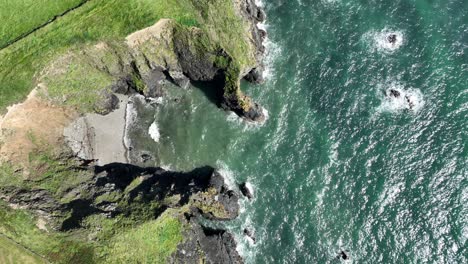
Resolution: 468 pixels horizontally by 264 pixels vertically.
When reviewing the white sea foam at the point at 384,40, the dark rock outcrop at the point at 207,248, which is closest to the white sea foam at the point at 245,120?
the dark rock outcrop at the point at 207,248

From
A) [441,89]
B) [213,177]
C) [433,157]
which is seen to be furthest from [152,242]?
[441,89]

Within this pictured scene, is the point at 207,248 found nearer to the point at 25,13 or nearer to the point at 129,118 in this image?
the point at 129,118

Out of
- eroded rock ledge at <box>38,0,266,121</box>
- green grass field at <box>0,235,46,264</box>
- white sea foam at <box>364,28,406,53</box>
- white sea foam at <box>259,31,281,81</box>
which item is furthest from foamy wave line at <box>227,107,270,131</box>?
green grass field at <box>0,235,46,264</box>

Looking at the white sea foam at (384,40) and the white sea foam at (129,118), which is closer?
the white sea foam at (129,118)

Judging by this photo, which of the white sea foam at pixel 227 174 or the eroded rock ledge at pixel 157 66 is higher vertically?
the eroded rock ledge at pixel 157 66

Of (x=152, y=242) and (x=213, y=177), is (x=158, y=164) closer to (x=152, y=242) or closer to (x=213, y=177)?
(x=213, y=177)

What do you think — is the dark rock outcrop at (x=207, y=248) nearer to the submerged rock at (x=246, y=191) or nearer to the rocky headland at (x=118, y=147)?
the rocky headland at (x=118, y=147)

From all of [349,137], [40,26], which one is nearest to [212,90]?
[349,137]

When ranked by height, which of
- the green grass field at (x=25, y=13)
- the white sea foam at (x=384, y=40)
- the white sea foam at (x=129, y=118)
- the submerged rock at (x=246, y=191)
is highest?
the green grass field at (x=25, y=13)
